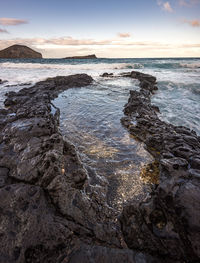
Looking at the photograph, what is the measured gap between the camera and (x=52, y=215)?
1712mm

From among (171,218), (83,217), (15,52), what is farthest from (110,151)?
(15,52)

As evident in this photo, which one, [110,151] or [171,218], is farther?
[110,151]

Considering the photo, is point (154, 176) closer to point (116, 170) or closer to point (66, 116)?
point (116, 170)

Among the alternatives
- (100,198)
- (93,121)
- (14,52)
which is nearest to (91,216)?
(100,198)

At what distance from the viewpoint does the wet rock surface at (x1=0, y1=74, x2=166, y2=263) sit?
147 centimetres

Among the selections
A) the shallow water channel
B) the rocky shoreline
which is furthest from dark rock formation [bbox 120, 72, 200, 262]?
the shallow water channel

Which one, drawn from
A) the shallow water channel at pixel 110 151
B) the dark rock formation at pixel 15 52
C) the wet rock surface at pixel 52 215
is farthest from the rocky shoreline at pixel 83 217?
the dark rock formation at pixel 15 52

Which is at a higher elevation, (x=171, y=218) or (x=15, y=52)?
(x=15, y=52)

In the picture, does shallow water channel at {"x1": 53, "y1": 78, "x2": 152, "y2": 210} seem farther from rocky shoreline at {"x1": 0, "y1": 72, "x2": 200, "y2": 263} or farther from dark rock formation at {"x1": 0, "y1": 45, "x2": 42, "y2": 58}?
dark rock formation at {"x1": 0, "y1": 45, "x2": 42, "y2": 58}

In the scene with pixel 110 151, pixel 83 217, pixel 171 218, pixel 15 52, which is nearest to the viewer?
pixel 171 218

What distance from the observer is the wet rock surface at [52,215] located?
4.81 feet

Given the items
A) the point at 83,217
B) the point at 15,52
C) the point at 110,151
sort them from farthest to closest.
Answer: the point at 15,52, the point at 110,151, the point at 83,217

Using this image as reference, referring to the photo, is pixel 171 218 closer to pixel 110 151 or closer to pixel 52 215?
pixel 52 215

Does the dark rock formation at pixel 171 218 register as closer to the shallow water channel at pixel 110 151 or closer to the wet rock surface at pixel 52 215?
the wet rock surface at pixel 52 215
